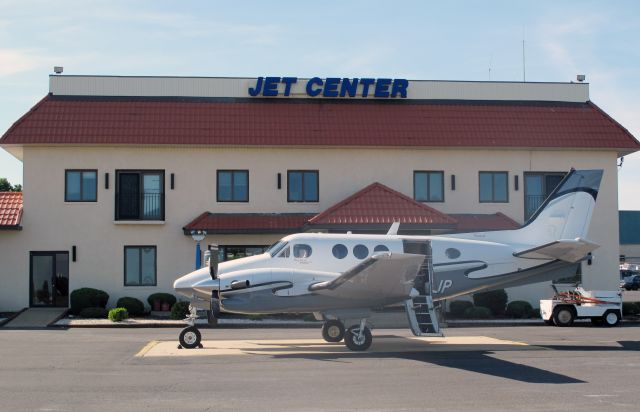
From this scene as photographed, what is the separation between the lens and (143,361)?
19906 millimetres

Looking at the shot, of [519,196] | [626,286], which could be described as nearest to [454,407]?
[519,196]

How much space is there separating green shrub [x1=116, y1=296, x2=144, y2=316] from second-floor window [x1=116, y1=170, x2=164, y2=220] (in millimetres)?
3893

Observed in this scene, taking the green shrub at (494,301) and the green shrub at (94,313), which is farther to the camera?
the green shrub at (494,301)

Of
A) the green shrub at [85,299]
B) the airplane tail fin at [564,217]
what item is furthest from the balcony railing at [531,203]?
the green shrub at [85,299]

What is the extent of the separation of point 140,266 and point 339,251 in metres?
15.4

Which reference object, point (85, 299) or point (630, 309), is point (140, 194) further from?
point (630, 309)

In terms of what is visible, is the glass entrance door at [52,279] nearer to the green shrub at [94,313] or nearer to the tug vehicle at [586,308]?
the green shrub at [94,313]

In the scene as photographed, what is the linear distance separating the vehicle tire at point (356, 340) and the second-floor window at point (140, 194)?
669 inches

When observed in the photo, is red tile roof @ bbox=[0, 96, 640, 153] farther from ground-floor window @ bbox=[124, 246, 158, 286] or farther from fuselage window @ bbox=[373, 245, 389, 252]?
fuselage window @ bbox=[373, 245, 389, 252]

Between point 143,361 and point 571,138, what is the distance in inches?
983

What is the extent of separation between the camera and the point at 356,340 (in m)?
22.0

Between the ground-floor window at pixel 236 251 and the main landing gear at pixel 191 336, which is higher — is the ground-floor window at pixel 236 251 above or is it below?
above

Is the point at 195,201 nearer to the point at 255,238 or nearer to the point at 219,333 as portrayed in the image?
the point at 255,238

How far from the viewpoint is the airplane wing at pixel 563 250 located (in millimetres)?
Result: 24141
